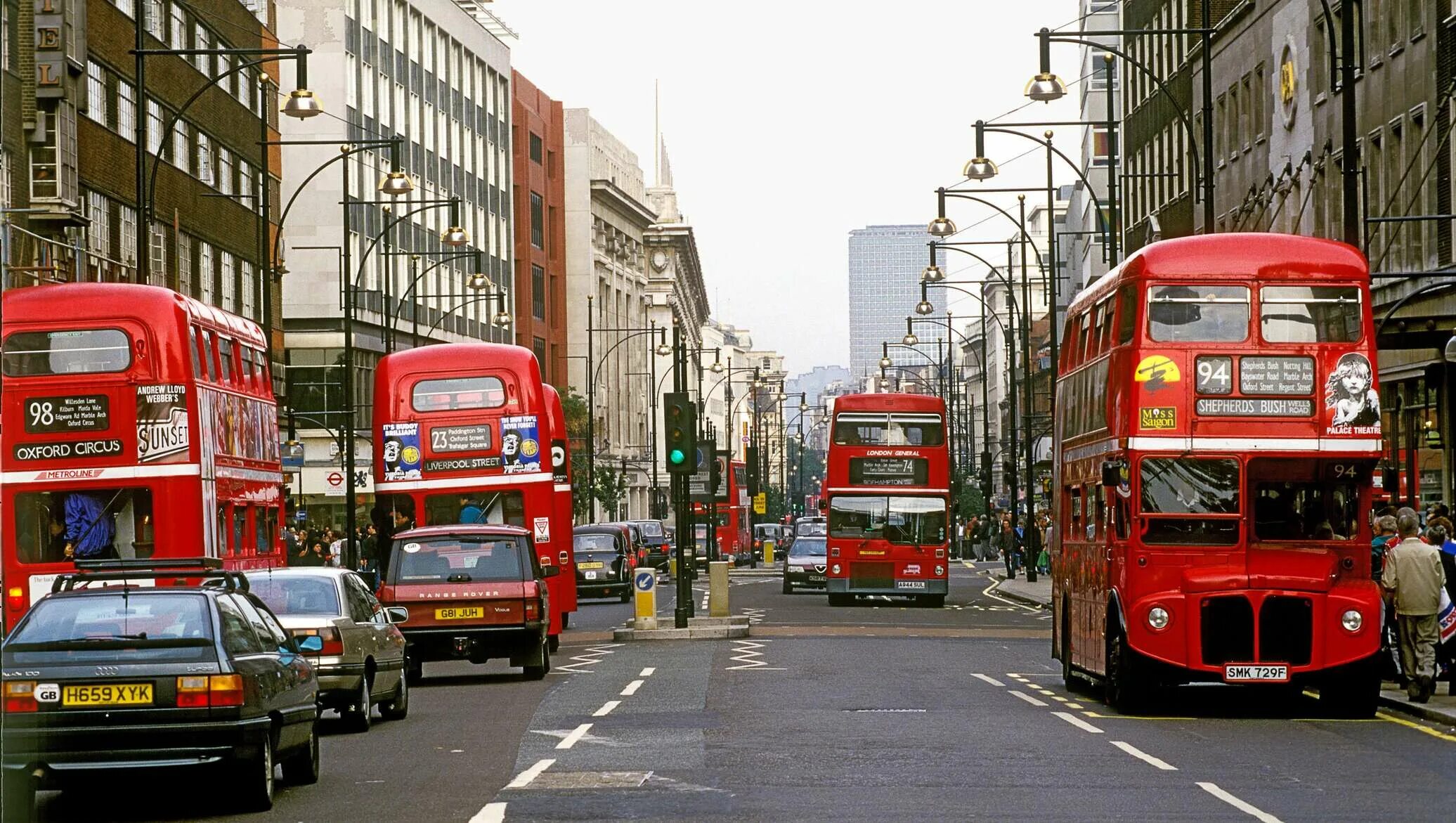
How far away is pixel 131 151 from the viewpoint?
168 feet

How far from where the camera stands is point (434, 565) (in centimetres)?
2741

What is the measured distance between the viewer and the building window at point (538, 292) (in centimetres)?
11344

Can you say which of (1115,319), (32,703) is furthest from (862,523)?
(32,703)

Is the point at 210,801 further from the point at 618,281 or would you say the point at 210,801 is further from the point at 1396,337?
the point at 618,281

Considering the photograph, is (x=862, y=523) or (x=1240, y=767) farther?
(x=862, y=523)

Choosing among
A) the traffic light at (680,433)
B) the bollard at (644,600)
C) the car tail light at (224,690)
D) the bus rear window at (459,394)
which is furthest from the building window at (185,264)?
the car tail light at (224,690)

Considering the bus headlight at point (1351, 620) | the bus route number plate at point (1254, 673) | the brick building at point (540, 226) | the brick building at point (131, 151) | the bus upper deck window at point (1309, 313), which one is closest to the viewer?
the bus headlight at point (1351, 620)

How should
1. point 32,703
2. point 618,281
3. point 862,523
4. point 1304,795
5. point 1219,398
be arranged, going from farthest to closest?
point 618,281 < point 862,523 < point 1219,398 < point 1304,795 < point 32,703

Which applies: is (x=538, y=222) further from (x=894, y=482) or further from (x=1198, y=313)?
(x=1198, y=313)

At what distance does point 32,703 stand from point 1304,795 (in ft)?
24.3

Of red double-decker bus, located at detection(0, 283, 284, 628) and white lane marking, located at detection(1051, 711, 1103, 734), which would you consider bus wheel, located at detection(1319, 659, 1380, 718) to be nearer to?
white lane marking, located at detection(1051, 711, 1103, 734)

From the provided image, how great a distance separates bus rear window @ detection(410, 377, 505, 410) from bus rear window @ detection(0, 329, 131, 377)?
8868 millimetres

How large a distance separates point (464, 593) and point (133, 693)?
13739mm

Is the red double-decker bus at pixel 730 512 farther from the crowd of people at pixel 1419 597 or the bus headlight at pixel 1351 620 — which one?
the bus headlight at pixel 1351 620
